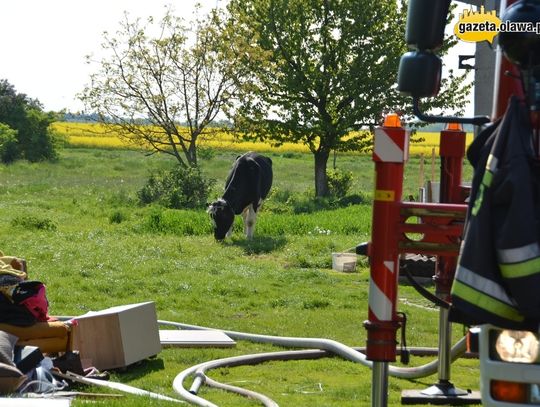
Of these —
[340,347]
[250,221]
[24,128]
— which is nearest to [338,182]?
[250,221]

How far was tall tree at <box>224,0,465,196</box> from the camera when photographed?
3806cm

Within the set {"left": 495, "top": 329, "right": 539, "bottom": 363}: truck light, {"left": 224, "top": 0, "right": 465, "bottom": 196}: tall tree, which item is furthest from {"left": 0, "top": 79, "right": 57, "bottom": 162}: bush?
{"left": 495, "top": 329, "right": 539, "bottom": 363}: truck light

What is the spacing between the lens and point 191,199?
2777cm

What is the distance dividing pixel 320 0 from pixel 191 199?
1324cm

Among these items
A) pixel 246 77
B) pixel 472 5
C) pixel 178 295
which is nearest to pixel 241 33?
pixel 246 77

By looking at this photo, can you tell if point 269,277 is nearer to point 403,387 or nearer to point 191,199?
point 403,387

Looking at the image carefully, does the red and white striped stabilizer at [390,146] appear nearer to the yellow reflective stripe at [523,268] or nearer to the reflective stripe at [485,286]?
the reflective stripe at [485,286]

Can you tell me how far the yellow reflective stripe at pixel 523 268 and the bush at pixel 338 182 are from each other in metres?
33.0

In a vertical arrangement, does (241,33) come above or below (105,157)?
above

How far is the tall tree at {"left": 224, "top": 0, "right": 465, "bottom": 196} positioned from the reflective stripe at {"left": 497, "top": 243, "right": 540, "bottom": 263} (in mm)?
33559

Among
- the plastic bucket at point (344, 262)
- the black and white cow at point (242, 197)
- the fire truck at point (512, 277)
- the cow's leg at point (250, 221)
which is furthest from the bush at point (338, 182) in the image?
the fire truck at point (512, 277)

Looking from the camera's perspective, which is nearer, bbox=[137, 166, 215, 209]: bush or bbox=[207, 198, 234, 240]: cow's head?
bbox=[207, 198, 234, 240]: cow's head

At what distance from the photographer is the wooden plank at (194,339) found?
941 cm

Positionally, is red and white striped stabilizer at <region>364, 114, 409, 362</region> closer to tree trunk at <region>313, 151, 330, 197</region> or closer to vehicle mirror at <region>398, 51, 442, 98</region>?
vehicle mirror at <region>398, 51, 442, 98</region>
